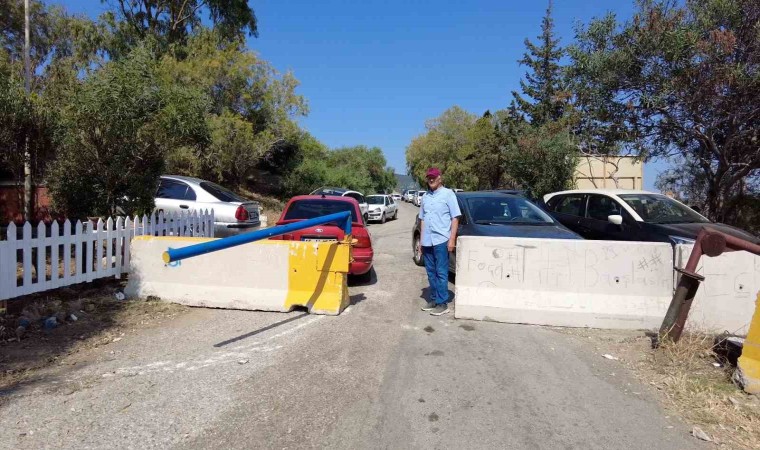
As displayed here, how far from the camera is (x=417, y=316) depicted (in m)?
6.39

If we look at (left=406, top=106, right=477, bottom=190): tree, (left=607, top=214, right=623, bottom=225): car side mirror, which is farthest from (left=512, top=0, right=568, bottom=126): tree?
(left=607, top=214, right=623, bottom=225): car side mirror

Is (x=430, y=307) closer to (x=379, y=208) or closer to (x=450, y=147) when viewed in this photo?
(x=379, y=208)

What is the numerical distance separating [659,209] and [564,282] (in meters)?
3.83

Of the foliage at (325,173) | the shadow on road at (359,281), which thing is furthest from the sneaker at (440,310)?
the foliage at (325,173)

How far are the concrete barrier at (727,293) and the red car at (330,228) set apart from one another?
14.8ft

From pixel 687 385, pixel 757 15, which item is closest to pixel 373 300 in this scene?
pixel 687 385

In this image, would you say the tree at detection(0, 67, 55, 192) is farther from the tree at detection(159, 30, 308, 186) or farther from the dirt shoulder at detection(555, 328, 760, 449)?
the tree at detection(159, 30, 308, 186)

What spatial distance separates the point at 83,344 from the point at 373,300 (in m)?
3.64

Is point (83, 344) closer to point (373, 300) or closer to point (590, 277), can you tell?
point (373, 300)

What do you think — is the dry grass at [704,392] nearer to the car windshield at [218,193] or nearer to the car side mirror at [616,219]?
the car side mirror at [616,219]

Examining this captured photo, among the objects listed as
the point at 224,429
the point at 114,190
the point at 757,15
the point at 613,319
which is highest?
the point at 757,15

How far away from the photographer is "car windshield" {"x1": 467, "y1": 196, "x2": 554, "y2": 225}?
7.96 m

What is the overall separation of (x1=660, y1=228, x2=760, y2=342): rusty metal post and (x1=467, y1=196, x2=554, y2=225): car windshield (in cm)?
304

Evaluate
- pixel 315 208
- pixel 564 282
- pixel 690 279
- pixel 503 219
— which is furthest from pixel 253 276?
pixel 690 279
